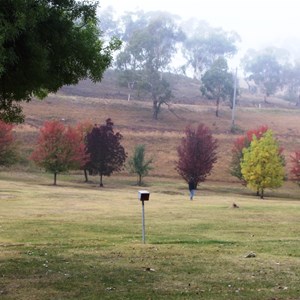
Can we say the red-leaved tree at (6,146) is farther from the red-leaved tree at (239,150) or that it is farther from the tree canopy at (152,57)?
the tree canopy at (152,57)

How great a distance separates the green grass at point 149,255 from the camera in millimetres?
9977

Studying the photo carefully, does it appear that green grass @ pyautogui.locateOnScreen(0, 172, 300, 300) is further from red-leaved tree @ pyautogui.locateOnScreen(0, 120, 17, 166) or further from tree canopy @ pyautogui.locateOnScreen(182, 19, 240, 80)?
tree canopy @ pyautogui.locateOnScreen(182, 19, 240, 80)

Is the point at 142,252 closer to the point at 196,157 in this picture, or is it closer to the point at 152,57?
the point at 196,157

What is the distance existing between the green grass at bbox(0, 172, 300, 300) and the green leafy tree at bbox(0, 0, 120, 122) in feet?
12.9

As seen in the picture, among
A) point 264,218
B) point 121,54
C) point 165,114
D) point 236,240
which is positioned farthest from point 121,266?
point 121,54

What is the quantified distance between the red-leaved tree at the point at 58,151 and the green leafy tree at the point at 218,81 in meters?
53.1

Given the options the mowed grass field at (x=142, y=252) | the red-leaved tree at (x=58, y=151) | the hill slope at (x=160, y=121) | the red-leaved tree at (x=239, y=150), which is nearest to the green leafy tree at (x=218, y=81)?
the hill slope at (x=160, y=121)

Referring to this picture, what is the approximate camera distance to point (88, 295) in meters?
9.48

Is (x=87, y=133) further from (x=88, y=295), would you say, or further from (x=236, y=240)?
(x=88, y=295)

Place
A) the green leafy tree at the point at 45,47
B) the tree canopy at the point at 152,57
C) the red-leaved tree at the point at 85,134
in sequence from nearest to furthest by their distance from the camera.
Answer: the green leafy tree at the point at 45,47, the red-leaved tree at the point at 85,134, the tree canopy at the point at 152,57

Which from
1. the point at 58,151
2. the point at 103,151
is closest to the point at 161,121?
the point at 103,151

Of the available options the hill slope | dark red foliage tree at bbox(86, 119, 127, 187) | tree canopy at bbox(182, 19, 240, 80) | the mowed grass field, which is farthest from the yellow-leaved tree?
tree canopy at bbox(182, 19, 240, 80)

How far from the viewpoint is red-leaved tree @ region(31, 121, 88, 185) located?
200 ft

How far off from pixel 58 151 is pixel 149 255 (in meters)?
48.0
